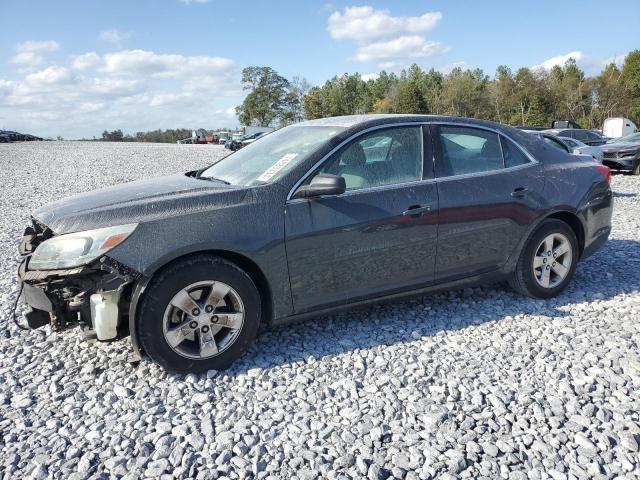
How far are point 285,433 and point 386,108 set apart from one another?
210 ft

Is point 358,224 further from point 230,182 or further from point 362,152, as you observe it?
point 230,182

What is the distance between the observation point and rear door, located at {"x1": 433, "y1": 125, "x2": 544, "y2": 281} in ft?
13.2

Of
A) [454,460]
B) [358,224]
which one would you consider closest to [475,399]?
[454,460]

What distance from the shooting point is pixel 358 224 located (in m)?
3.62

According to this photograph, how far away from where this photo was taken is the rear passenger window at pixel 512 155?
4.40 meters

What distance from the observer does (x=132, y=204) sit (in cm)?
330

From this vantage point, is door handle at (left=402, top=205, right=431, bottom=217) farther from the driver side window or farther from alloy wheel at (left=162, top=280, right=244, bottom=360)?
alloy wheel at (left=162, top=280, right=244, bottom=360)

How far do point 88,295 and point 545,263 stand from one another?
3.70m

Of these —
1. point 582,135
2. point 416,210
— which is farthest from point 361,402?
point 582,135

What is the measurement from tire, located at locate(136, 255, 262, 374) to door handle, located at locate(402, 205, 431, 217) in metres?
1.26

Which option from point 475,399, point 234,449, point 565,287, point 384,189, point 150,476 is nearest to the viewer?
point 150,476

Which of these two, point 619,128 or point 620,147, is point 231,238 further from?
point 619,128

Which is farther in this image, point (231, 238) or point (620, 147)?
point (620, 147)

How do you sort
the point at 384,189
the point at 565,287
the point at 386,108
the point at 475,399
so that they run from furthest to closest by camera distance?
the point at 386,108
the point at 565,287
the point at 384,189
the point at 475,399
